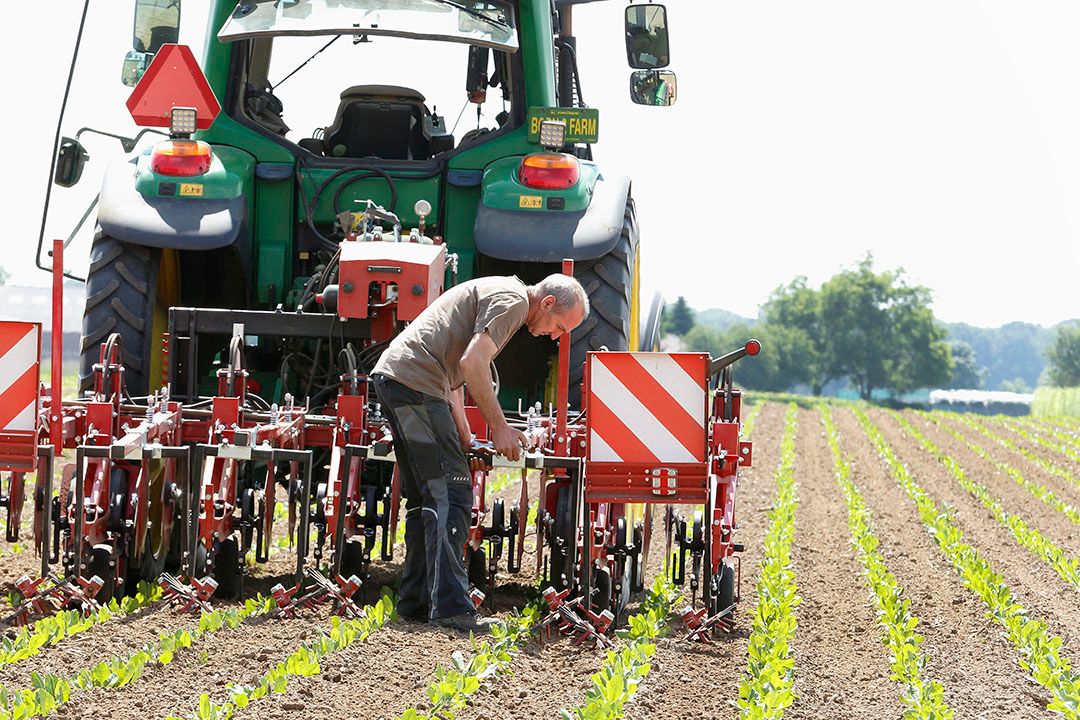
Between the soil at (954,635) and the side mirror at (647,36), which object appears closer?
the soil at (954,635)

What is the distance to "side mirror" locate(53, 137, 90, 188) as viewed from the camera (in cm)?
729

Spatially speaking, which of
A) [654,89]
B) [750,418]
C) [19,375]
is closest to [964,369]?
[750,418]

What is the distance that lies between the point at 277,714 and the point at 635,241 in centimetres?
348

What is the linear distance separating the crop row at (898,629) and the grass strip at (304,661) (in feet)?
5.79

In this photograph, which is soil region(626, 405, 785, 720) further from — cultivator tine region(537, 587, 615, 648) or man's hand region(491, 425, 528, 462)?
man's hand region(491, 425, 528, 462)

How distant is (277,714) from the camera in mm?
4277

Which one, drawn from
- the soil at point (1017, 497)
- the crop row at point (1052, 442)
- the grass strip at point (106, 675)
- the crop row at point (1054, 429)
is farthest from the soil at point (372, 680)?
the crop row at point (1054, 429)

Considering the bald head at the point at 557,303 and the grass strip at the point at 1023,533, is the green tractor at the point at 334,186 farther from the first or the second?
the grass strip at the point at 1023,533

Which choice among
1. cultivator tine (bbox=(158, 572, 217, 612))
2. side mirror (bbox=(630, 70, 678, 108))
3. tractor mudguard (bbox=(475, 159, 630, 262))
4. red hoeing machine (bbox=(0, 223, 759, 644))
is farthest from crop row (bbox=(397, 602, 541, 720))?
side mirror (bbox=(630, 70, 678, 108))

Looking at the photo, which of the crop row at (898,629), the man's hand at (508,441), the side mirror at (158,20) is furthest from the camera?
the side mirror at (158,20)

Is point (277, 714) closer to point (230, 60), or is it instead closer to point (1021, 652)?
point (1021, 652)

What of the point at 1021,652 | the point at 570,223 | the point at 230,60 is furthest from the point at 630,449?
the point at 230,60

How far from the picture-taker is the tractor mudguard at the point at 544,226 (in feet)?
21.5

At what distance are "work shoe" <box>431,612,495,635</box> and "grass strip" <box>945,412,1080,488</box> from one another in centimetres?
1183
